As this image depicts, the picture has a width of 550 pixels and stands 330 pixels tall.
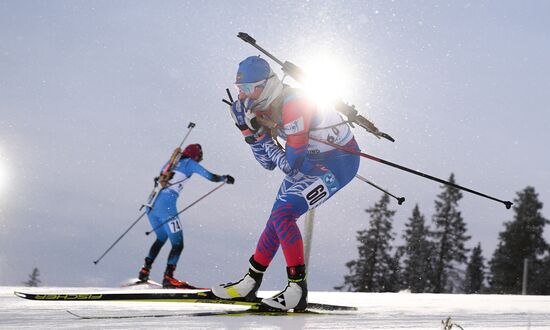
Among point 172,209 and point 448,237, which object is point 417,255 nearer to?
point 448,237

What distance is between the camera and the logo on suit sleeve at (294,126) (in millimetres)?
4645

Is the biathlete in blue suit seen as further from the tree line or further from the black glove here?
the tree line

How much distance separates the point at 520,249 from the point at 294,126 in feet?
127

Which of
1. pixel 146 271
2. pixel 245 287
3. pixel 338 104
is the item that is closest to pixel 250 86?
pixel 338 104

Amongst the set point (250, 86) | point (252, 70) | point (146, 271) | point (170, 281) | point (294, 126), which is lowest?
point (170, 281)

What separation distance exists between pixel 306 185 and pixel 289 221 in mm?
333

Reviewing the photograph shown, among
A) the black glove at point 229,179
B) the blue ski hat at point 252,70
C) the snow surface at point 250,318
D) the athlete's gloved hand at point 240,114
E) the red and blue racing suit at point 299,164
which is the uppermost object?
the black glove at point 229,179

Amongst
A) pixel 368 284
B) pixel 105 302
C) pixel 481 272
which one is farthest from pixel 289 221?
pixel 481 272

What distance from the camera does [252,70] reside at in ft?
16.1

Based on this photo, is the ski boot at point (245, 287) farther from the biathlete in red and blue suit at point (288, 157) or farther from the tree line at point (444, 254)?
the tree line at point (444, 254)

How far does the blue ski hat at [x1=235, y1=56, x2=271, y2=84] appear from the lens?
4.89m

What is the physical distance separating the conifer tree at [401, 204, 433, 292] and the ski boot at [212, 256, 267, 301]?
1298 inches

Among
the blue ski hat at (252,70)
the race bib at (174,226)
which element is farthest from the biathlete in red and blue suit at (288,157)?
the race bib at (174,226)

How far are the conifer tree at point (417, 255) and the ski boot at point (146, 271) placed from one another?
2854 centimetres
